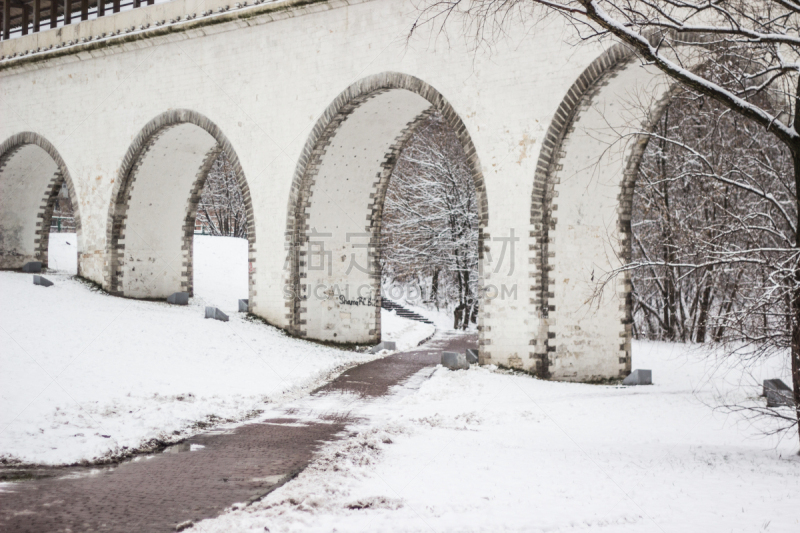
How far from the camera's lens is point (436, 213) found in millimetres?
24172

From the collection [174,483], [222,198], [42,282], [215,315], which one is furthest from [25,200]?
[222,198]

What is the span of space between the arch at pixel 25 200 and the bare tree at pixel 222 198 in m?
15.7

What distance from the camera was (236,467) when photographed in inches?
225

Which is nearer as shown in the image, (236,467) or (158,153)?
(236,467)

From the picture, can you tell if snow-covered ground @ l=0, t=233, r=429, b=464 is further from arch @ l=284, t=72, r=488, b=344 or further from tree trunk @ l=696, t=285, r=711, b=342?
tree trunk @ l=696, t=285, r=711, b=342

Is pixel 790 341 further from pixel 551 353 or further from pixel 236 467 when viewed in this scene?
pixel 551 353

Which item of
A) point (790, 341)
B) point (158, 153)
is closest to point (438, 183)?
point (158, 153)

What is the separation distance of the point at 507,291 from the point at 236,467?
637cm

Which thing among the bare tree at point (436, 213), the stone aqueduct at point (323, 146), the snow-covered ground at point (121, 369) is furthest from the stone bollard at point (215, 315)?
the bare tree at point (436, 213)

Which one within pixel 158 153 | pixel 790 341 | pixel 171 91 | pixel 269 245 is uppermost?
pixel 171 91

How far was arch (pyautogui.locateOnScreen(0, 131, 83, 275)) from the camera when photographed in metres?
18.6

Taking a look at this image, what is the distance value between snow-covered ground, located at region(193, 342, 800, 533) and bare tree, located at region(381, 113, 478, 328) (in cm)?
1481

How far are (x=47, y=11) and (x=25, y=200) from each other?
259 inches

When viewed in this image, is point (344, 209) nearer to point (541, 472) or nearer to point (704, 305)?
point (704, 305)
